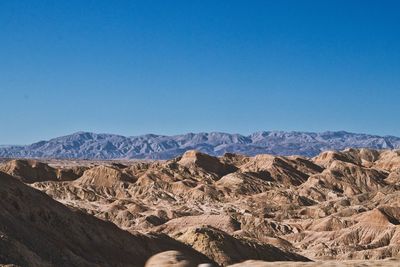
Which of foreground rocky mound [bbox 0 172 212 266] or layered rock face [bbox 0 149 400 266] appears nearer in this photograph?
foreground rocky mound [bbox 0 172 212 266]

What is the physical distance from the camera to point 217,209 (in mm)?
118000

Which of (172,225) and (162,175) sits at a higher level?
(162,175)

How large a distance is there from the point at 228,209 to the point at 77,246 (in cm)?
8050

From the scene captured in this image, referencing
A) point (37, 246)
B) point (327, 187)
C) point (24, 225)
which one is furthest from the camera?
point (327, 187)

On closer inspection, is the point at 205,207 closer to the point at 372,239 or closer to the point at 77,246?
the point at 372,239

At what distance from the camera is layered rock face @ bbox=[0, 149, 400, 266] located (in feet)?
127

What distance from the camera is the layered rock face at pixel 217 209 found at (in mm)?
38688

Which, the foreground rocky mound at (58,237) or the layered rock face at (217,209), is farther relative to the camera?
the layered rock face at (217,209)

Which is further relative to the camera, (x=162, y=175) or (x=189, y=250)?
(x=162, y=175)

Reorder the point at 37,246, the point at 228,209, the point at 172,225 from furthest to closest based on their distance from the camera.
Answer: the point at 228,209
the point at 172,225
the point at 37,246

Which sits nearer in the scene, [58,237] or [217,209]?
[58,237]

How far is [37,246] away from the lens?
1240 inches

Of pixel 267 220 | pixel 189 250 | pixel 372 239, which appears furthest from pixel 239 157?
pixel 189 250

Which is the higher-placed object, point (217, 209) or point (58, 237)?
point (217, 209)
